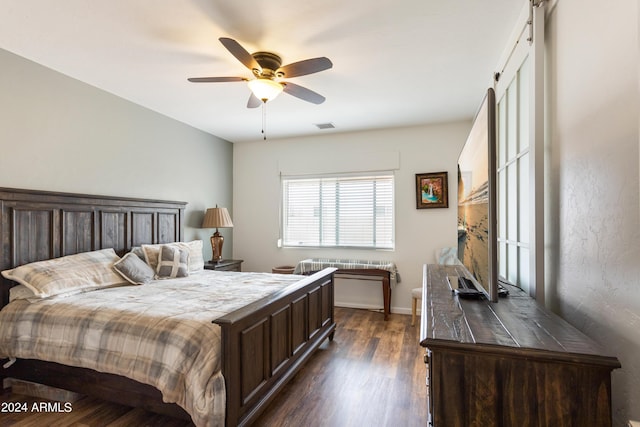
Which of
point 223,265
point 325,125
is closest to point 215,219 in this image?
point 223,265

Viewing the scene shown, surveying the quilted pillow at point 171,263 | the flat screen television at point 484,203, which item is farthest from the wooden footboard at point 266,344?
the quilted pillow at point 171,263

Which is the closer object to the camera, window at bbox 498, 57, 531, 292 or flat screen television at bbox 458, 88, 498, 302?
flat screen television at bbox 458, 88, 498, 302

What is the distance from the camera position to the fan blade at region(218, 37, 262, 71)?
1894 mm

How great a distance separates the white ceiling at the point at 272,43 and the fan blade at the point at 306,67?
0.23 metres

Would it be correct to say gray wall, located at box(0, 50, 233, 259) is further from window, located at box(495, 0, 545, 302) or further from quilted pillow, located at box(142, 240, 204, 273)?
window, located at box(495, 0, 545, 302)

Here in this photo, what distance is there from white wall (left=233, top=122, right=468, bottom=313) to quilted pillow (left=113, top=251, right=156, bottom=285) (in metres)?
2.25

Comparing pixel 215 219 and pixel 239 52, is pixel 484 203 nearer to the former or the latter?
pixel 239 52

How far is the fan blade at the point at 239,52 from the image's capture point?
1.89 metres

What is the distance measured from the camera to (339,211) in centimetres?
493

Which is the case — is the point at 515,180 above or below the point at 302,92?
below

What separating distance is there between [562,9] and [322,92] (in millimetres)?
2164

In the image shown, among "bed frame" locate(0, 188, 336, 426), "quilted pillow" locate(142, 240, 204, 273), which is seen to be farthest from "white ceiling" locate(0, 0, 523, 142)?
"quilted pillow" locate(142, 240, 204, 273)

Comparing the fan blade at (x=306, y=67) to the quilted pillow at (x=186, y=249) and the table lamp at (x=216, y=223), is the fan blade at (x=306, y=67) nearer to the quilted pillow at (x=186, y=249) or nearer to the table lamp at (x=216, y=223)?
the quilted pillow at (x=186, y=249)

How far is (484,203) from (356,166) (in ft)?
10.8
